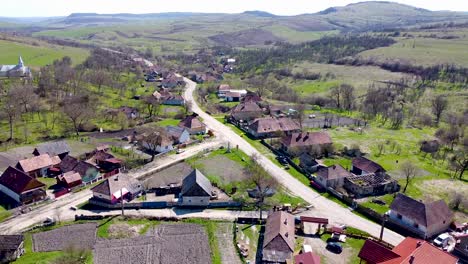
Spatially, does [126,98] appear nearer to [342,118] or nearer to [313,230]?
[342,118]

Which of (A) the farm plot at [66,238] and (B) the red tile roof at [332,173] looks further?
(B) the red tile roof at [332,173]

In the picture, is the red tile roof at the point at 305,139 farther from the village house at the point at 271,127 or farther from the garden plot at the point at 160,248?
the garden plot at the point at 160,248

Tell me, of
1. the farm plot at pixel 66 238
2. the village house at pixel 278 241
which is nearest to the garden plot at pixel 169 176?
the farm plot at pixel 66 238

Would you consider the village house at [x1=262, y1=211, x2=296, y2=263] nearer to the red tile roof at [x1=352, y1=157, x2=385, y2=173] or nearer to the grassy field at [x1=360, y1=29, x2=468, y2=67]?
the red tile roof at [x1=352, y1=157, x2=385, y2=173]

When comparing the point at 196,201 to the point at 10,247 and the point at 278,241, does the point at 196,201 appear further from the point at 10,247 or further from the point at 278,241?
the point at 10,247

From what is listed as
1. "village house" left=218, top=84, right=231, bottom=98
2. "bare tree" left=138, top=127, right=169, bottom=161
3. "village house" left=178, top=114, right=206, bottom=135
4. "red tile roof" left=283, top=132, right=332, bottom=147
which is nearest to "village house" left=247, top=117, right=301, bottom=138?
"red tile roof" left=283, top=132, right=332, bottom=147

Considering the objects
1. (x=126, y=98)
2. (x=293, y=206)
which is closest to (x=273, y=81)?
(x=126, y=98)

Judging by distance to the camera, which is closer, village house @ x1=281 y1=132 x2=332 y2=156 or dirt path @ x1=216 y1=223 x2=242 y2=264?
dirt path @ x1=216 y1=223 x2=242 y2=264
